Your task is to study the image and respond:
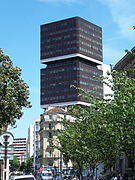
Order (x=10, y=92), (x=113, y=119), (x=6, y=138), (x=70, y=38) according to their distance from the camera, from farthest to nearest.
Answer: (x=70, y=38), (x=10, y=92), (x=113, y=119), (x=6, y=138)

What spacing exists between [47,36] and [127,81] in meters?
144

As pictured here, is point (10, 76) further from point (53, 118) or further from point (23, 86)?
point (53, 118)

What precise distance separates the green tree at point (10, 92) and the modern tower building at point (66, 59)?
12806 centimetres

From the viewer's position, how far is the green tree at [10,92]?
26000 millimetres

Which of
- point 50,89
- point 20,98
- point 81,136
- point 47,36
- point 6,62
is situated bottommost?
point 81,136

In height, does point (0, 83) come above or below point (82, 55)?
below

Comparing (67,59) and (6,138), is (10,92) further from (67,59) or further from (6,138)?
(67,59)

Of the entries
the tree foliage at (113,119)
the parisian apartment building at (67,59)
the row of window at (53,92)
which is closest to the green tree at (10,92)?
the tree foliage at (113,119)

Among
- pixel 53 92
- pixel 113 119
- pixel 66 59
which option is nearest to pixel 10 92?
pixel 113 119

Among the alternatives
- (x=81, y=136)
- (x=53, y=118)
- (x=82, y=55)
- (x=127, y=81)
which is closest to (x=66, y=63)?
(x=82, y=55)

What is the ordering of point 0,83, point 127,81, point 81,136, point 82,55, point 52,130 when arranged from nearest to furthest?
point 127,81 < point 0,83 < point 81,136 < point 52,130 < point 82,55

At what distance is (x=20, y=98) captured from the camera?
26938mm

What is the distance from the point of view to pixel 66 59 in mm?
162375

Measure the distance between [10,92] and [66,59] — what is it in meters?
137
